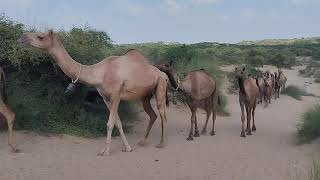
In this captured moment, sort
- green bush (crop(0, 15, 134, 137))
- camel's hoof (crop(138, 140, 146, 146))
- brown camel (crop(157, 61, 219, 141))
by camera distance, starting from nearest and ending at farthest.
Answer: green bush (crop(0, 15, 134, 137)) < camel's hoof (crop(138, 140, 146, 146)) < brown camel (crop(157, 61, 219, 141))

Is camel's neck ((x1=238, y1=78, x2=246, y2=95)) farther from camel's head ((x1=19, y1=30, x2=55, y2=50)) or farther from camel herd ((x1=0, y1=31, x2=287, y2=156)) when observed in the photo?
camel's head ((x1=19, y1=30, x2=55, y2=50))

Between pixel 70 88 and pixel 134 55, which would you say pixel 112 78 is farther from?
pixel 70 88

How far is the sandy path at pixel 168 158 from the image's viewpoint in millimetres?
9398

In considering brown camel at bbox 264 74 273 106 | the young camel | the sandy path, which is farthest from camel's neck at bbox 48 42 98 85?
brown camel at bbox 264 74 273 106

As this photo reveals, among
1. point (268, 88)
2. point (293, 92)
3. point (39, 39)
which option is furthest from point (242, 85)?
point (293, 92)

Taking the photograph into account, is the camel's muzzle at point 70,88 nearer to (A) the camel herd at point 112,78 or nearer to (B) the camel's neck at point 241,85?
(A) the camel herd at point 112,78

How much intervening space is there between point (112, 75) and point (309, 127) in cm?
495

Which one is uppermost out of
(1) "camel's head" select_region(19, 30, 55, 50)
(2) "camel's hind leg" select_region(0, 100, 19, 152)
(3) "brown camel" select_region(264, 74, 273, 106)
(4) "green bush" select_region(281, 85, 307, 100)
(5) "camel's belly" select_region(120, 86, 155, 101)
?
(1) "camel's head" select_region(19, 30, 55, 50)

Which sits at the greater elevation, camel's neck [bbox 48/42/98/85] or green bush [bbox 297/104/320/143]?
camel's neck [bbox 48/42/98/85]

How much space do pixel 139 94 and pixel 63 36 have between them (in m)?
3.30

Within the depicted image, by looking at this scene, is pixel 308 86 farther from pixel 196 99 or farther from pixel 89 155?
pixel 89 155

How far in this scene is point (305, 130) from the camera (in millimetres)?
12766

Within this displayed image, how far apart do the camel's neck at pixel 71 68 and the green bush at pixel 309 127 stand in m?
5.17

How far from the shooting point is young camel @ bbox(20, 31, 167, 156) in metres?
10.9
